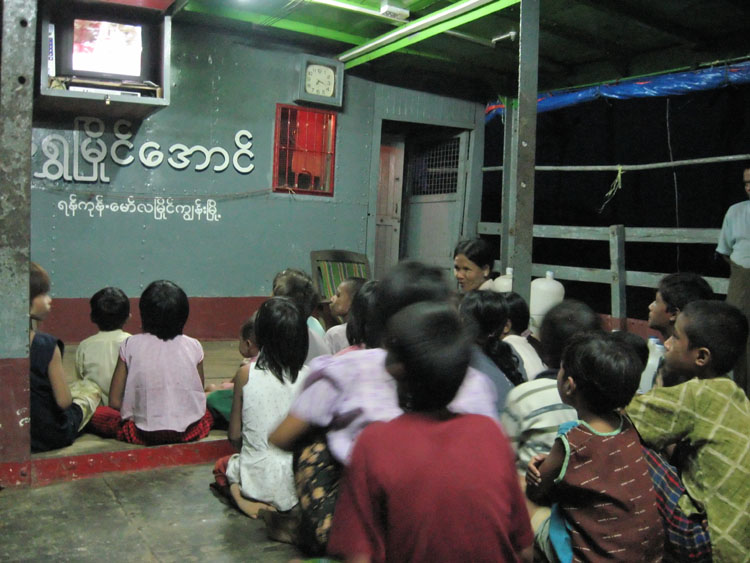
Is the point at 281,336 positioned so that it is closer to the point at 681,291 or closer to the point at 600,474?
the point at 600,474

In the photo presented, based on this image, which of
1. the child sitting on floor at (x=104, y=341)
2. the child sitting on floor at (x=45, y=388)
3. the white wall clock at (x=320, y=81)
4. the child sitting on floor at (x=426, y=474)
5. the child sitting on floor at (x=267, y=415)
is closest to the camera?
the child sitting on floor at (x=426, y=474)

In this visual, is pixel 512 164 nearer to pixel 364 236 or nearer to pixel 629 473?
pixel 364 236

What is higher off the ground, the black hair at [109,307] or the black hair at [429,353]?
the black hair at [429,353]

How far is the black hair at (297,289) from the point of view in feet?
12.9

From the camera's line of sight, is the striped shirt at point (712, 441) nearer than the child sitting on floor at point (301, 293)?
Yes

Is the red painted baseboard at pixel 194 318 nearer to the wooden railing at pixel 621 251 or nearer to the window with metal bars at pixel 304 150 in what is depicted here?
the window with metal bars at pixel 304 150

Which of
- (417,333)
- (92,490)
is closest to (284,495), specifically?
(92,490)

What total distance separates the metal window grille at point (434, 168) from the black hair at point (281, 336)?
20.9 feet

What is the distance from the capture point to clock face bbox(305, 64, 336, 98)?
7.68m

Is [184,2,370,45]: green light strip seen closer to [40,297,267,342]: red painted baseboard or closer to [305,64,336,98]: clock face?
[305,64,336,98]: clock face

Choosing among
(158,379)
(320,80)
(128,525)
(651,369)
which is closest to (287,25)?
(320,80)

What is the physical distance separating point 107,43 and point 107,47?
0.03 meters

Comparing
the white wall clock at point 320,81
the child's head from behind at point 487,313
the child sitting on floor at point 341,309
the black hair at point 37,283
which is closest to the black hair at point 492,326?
the child's head from behind at point 487,313

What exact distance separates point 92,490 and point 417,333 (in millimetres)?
2651
